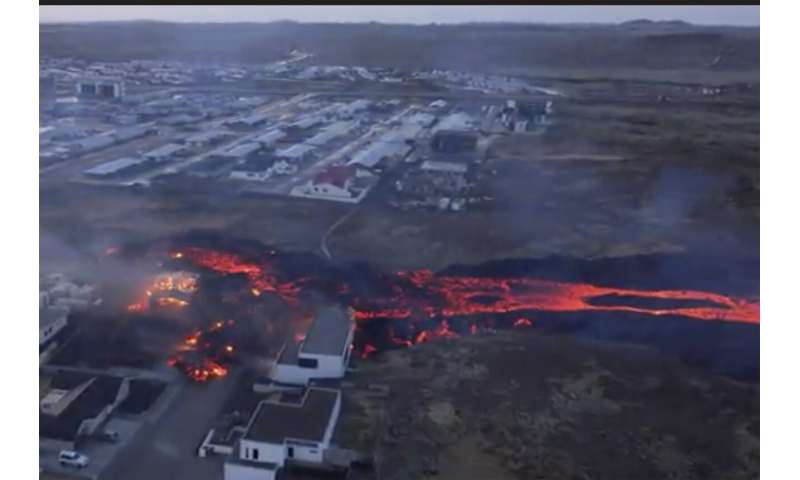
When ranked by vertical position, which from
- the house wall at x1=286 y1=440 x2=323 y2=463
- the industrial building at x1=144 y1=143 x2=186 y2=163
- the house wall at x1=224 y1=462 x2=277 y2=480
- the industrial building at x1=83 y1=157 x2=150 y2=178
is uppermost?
the industrial building at x1=144 y1=143 x2=186 y2=163

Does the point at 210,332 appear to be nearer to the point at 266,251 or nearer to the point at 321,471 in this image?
the point at 266,251

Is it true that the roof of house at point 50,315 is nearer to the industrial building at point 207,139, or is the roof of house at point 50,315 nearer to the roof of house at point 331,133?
the industrial building at point 207,139

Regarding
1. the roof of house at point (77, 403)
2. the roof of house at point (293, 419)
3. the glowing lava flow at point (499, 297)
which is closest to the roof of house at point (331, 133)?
the glowing lava flow at point (499, 297)

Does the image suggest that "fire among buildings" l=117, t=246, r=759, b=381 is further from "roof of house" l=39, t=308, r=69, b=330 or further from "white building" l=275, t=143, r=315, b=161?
"white building" l=275, t=143, r=315, b=161

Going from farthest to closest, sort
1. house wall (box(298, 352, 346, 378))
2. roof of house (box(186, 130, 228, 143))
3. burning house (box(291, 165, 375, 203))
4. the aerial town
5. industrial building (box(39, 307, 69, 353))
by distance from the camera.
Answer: roof of house (box(186, 130, 228, 143)) < burning house (box(291, 165, 375, 203)) < industrial building (box(39, 307, 69, 353)) < house wall (box(298, 352, 346, 378)) < the aerial town

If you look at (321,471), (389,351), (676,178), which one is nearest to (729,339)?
(676,178)

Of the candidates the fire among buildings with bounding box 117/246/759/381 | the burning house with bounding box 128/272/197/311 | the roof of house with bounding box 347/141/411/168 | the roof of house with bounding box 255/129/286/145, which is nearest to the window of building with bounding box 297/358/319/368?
the fire among buildings with bounding box 117/246/759/381

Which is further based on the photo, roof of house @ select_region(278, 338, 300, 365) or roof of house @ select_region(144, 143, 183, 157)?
roof of house @ select_region(144, 143, 183, 157)
